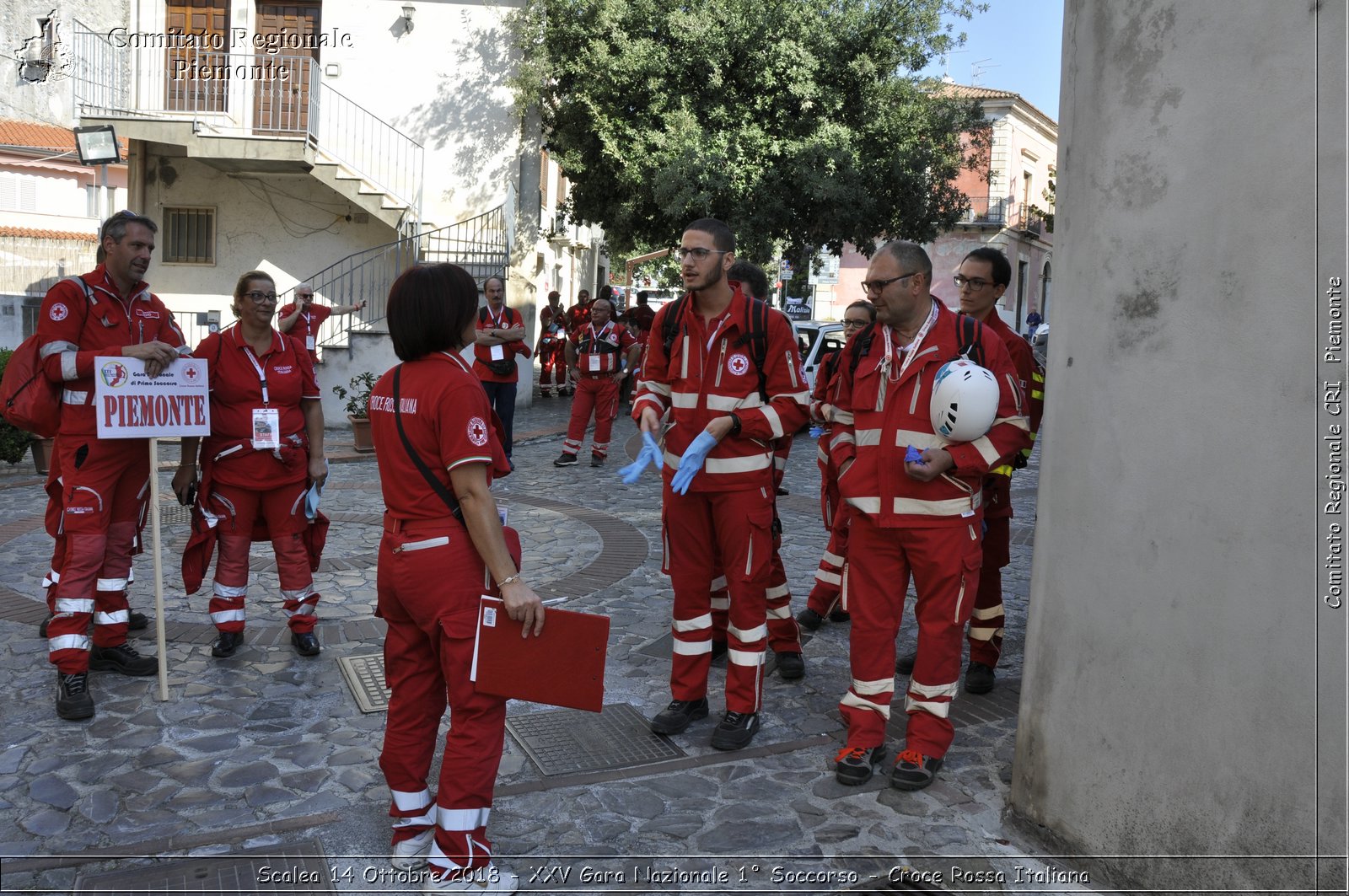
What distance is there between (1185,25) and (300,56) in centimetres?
1844

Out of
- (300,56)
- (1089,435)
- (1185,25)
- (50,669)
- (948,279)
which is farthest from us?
(948,279)

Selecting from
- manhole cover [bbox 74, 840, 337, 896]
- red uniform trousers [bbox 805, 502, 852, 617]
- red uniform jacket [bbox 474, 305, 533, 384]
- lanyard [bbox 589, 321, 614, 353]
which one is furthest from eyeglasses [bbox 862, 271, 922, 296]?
lanyard [bbox 589, 321, 614, 353]

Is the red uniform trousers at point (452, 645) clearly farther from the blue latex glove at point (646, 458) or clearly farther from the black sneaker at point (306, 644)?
the black sneaker at point (306, 644)

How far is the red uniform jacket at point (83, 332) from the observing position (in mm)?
5094

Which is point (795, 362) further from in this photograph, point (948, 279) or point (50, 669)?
point (948, 279)

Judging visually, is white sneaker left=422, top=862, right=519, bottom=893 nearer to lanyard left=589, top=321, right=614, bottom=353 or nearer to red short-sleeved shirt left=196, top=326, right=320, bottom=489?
red short-sleeved shirt left=196, top=326, right=320, bottom=489

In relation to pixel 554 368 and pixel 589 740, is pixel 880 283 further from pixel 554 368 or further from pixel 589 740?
pixel 554 368

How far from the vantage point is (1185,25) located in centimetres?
329

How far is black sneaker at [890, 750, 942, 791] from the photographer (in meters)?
4.28

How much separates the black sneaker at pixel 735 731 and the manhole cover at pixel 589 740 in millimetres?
174

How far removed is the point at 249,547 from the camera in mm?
5801

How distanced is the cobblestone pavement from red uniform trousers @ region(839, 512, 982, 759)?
25cm

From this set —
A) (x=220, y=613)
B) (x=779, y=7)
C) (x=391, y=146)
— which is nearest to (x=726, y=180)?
(x=779, y=7)

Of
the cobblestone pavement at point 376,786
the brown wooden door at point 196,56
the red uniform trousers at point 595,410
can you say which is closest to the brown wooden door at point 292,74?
the brown wooden door at point 196,56
